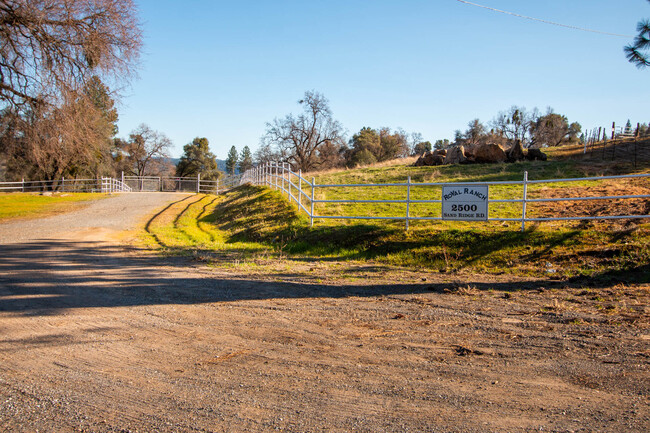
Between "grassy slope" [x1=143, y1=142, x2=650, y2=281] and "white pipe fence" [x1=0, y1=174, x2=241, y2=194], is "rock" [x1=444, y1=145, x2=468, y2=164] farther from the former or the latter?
"white pipe fence" [x1=0, y1=174, x2=241, y2=194]

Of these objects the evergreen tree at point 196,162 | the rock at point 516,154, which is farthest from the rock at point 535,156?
the evergreen tree at point 196,162

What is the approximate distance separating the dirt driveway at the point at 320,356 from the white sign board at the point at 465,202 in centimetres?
300

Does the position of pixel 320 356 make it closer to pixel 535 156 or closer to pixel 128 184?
pixel 535 156

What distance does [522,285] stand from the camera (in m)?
7.66

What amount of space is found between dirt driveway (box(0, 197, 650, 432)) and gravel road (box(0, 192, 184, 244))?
6590 millimetres

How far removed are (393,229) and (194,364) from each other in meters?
7.84

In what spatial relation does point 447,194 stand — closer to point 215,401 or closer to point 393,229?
point 393,229

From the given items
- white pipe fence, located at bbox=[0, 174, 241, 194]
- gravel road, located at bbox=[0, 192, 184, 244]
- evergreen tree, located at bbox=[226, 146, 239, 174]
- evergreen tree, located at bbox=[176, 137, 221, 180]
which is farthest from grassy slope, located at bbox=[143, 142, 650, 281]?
evergreen tree, located at bbox=[226, 146, 239, 174]

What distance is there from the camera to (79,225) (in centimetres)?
1625

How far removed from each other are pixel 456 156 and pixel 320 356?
26025mm

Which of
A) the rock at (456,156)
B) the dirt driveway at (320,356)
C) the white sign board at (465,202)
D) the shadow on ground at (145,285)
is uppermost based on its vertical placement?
the rock at (456,156)

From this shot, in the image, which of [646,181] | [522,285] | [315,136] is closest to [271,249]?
[522,285]

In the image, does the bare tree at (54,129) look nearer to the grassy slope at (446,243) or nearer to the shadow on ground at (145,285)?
the grassy slope at (446,243)

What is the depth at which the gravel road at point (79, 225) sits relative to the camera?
13.8 meters
